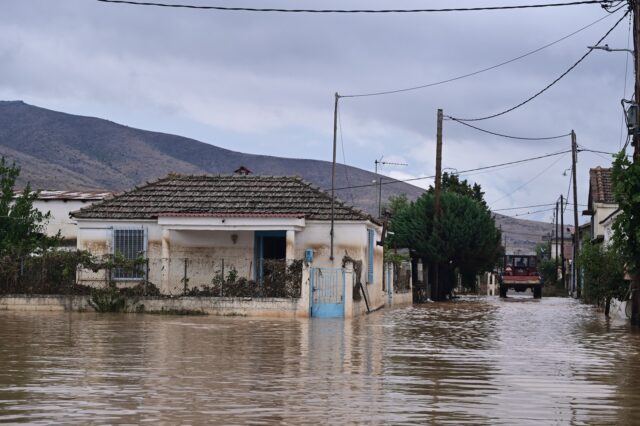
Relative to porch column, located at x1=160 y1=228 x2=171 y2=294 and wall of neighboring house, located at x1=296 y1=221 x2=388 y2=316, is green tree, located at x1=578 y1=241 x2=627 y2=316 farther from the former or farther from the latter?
porch column, located at x1=160 y1=228 x2=171 y2=294

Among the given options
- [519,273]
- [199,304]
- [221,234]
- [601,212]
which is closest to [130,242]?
[221,234]

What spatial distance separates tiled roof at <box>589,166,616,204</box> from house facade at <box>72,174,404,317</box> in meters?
26.8

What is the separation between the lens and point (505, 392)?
43.9ft

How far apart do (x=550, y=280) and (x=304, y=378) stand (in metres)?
96.0

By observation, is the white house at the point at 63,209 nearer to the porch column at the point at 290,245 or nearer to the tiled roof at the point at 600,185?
the porch column at the point at 290,245

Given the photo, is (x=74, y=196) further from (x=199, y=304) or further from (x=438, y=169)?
(x=199, y=304)

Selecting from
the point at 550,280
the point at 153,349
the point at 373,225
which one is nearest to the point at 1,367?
the point at 153,349

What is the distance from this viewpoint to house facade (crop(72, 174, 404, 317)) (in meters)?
35.7

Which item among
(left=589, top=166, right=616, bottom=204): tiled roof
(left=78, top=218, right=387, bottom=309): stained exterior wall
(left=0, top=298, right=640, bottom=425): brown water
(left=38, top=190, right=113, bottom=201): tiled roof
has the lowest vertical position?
(left=0, top=298, right=640, bottom=425): brown water

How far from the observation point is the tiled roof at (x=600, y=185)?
6121cm

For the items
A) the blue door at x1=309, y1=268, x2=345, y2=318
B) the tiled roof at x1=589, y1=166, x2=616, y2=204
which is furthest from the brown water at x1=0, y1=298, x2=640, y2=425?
the tiled roof at x1=589, y1=166, x2=616, y2=204

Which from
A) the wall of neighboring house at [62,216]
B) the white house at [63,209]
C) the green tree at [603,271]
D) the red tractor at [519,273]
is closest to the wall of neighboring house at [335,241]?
the green tree at [603,271]

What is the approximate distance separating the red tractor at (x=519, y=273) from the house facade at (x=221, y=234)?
98.2 feet

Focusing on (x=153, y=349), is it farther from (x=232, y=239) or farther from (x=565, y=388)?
(x=232, y=239)
